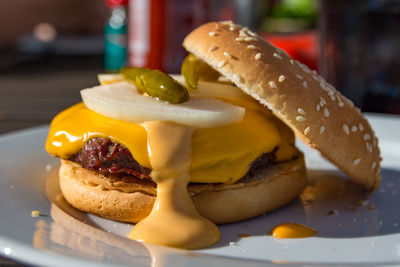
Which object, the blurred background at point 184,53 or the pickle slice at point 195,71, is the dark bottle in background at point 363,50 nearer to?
the blurred background at point 184,53

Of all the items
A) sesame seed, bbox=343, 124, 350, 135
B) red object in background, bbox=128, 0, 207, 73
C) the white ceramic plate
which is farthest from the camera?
red object in background, bbox=128, 0, 207, 73

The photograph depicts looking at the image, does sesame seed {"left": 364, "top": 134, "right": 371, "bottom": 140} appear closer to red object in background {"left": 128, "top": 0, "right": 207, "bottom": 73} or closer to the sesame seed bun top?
the sesame seed bun top

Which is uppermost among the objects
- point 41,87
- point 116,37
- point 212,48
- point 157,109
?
point 212,48

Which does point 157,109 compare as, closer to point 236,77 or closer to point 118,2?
point 236,77

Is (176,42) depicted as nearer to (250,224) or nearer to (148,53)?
(148,53)

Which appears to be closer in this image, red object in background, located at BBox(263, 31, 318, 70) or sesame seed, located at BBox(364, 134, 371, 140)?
sesame seed, located at BBox(364, 134, 371, 140)

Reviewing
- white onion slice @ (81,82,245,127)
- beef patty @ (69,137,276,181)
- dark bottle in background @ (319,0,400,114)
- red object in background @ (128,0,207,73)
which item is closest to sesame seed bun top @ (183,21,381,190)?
white onion slice @ (81,82,245,127)

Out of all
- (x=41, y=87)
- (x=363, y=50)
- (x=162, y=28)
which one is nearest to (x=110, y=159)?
(x=363, y=50)

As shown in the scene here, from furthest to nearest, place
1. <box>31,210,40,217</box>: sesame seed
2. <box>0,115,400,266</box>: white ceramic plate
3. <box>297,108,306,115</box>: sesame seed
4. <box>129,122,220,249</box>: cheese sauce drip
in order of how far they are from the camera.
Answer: <box>297,108,306,115</box>: sesame seed
<box>31,210,40,217</box>: sesame seed
<box>129,122,220,249</box>: cheese sauce drip
<box>0,115,400,266</box>: white ceramic plate
